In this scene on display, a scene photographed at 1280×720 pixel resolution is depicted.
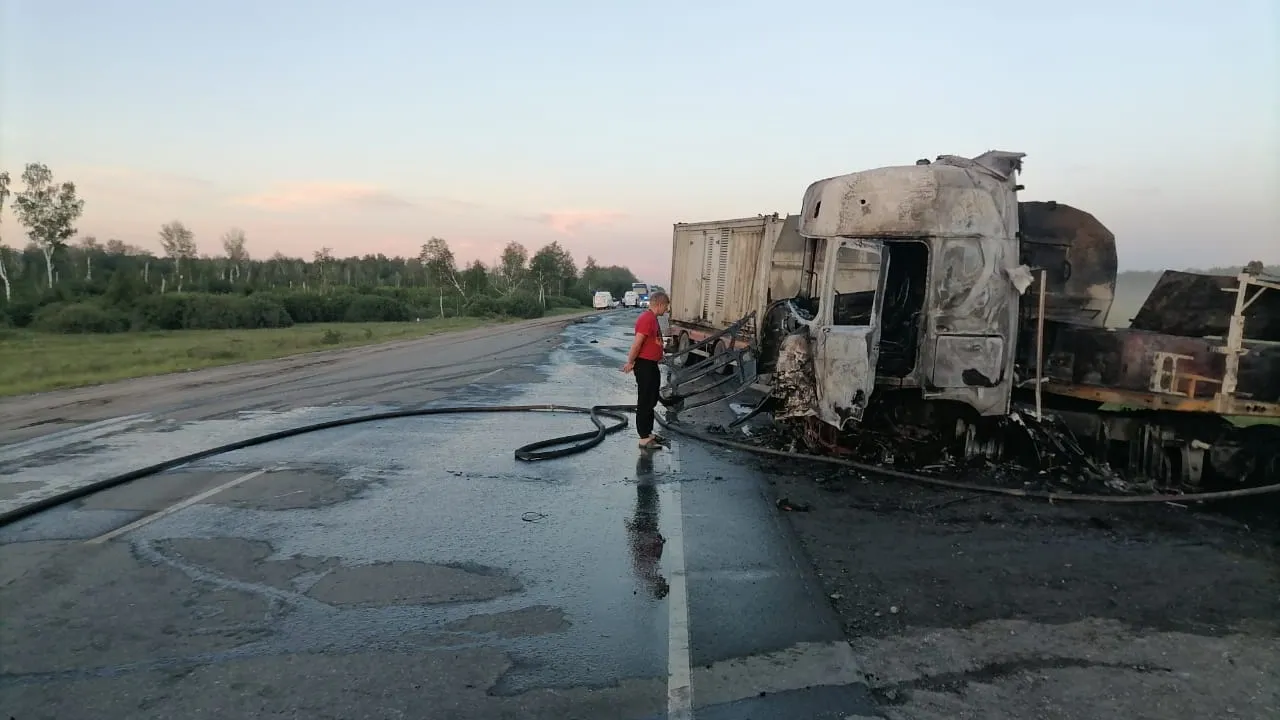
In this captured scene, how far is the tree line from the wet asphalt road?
136 ft

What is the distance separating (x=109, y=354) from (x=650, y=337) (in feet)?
83.7

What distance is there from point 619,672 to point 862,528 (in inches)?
118

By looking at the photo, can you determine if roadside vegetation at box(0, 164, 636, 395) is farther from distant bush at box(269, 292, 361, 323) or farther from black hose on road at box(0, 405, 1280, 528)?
black hose on road at box(0, 405, 1280, 528)

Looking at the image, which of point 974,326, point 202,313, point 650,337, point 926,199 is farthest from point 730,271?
point 202,313

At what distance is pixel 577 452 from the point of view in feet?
27.8

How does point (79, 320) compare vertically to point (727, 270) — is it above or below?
below

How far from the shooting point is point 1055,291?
8008 millimetres

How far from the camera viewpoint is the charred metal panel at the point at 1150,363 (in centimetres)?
651

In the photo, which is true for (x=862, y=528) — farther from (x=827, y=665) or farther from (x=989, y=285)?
(x=989, y=285)

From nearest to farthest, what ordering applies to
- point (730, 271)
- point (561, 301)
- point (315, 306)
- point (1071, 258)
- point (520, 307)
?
1. point (1071, 258)
2. point (730, 271)
3. point (315, 306)
4. point (520, 307)
5. point (561, 301)

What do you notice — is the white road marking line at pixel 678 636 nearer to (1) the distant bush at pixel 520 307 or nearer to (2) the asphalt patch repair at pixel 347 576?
(2) the asphalt patch repair at pixel 347 576

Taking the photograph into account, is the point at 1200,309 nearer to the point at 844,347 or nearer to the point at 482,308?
the point at 844,347

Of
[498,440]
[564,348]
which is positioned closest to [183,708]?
[498,440]

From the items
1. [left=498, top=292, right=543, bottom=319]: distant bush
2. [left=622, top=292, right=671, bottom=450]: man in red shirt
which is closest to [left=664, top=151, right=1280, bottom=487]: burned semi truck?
[left=622, top=292, right=671, bottom=450]: man in red shirt
